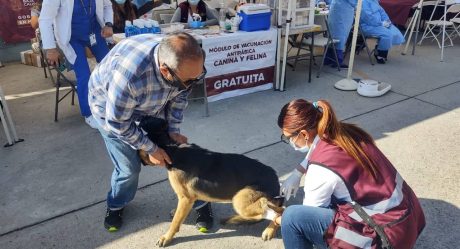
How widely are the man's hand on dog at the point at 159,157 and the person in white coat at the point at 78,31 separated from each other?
7.38ft

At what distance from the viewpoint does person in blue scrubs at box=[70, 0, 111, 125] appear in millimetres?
3918

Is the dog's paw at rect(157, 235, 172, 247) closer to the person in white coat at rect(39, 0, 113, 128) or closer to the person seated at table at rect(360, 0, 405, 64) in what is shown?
the person in white coat at rect(39, 0, 113, 128)

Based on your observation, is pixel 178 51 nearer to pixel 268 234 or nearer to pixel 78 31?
pixel 268 234

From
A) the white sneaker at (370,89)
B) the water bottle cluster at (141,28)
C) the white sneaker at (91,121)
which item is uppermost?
the water bottle cluster at (141,28)

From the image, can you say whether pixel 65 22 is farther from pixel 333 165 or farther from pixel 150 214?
pixel 333 165

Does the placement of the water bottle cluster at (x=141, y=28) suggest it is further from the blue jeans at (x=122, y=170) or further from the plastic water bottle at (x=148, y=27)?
the blue jeans at (x=122, y=170)

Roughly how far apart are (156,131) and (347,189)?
1177 mm

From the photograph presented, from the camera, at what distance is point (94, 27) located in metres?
4.20

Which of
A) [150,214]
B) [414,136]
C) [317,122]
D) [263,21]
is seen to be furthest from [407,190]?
[263,21]

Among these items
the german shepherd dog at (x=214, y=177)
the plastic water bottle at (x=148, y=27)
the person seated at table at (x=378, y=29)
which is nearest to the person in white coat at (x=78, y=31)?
the plastic water bottle at (x=148, y=27)

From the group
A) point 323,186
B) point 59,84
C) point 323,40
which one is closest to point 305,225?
point 323,186

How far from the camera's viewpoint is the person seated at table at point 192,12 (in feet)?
18.2

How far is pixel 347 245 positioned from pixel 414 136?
8.33 feet

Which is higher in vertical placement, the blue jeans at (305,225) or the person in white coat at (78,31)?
the person in white coat at (78,31)
